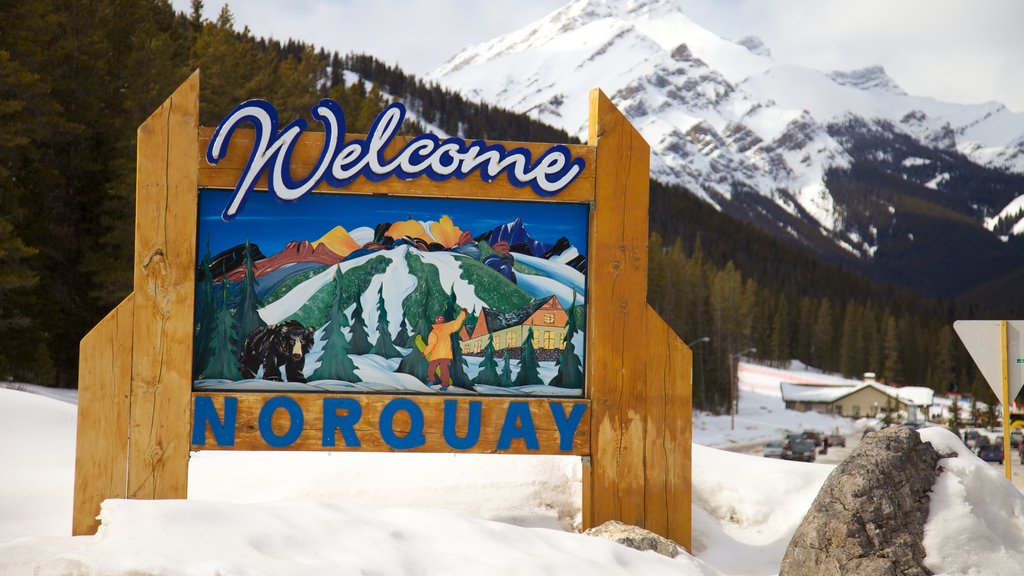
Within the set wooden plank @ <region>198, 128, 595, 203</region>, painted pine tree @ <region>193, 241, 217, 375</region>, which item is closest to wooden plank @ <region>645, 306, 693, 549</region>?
wooden plank @ <region>198, 128, 595, 203</region>

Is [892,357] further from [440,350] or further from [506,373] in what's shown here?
[440,350]

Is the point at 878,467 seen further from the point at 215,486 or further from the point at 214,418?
the point at 215,486

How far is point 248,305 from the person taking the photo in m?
8.78

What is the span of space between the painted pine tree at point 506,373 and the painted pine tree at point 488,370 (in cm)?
3

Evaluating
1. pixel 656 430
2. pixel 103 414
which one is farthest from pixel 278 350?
pixel 656 430

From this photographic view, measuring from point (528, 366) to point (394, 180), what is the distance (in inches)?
87.9

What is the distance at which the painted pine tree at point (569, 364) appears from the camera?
29.8 ft

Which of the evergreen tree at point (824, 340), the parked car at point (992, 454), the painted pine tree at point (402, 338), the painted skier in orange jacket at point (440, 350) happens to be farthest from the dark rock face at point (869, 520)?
the evergreen tree at point (824, 340)

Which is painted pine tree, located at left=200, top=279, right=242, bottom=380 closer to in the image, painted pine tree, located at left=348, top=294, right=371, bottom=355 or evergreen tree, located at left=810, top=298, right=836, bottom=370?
painted pine tree, located at left=348, top=294, right=371, bottom=355

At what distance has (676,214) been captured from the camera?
171m

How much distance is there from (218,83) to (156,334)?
3209 centimetres

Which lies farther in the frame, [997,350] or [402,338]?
[402,338]

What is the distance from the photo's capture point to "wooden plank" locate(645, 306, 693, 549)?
8906 mm

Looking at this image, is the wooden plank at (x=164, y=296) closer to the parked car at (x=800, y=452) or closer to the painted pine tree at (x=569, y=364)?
the painted pine tree at (x=569, y=364)
